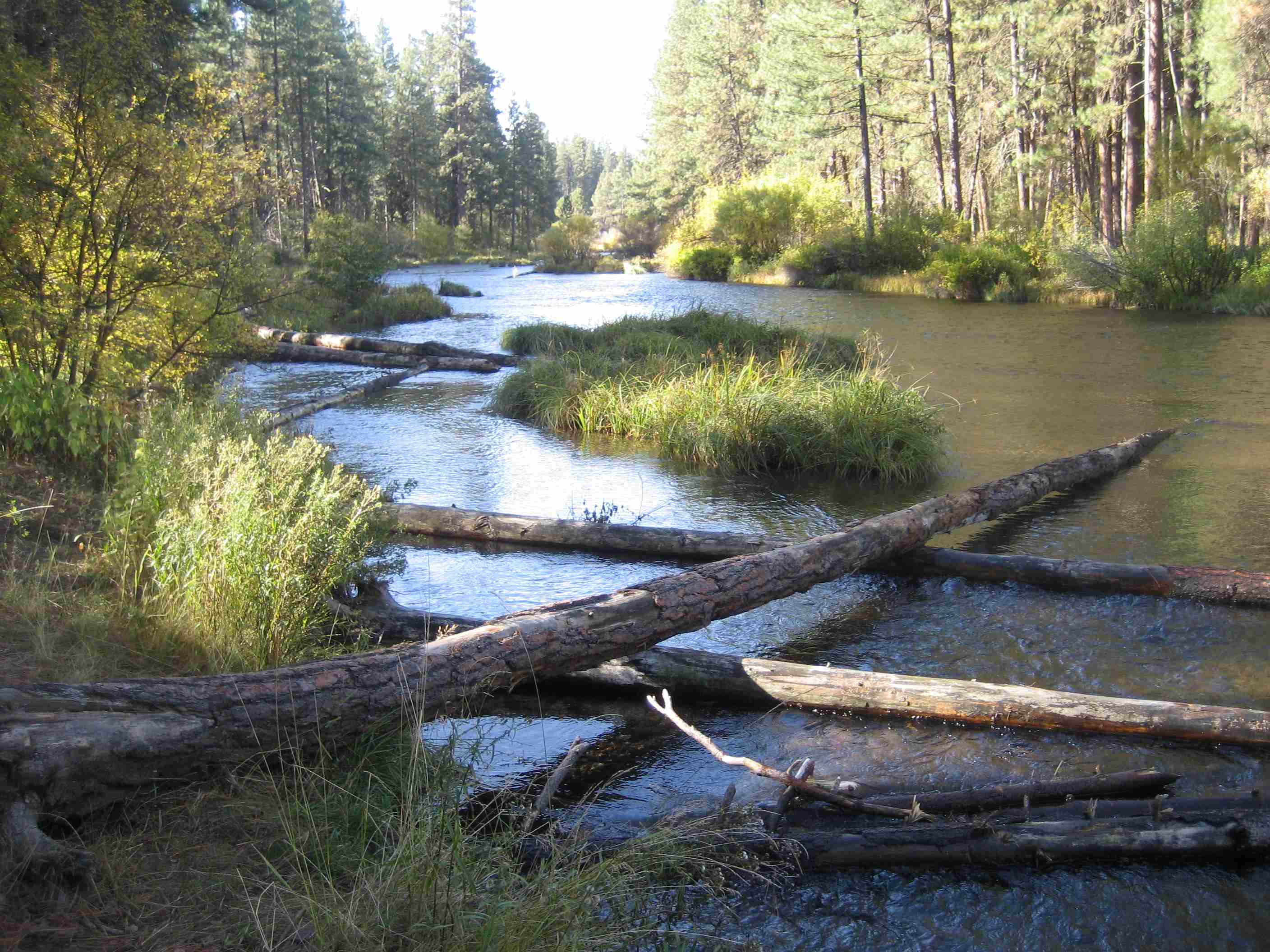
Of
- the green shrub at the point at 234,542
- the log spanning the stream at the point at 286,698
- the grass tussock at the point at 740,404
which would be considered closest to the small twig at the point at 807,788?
the log spanning the stream at the point at 286,698

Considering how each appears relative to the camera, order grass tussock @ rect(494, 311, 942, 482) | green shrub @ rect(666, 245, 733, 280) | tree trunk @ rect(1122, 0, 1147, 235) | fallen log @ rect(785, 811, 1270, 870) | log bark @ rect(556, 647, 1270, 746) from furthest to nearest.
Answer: green shrub @ rect(666, 245, 733, 280) < tree trunk @ rect(1122, 0, 1147, 235) < grass tussock @ rect(494, 311, 942, 482) < log bark @ rect(556, 647, 1270, 746) < fallen log @ rect(785, 811, 1270, 870)

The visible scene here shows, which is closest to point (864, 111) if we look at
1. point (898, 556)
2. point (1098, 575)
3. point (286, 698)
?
point (898, 556)

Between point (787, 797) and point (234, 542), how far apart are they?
2841mm

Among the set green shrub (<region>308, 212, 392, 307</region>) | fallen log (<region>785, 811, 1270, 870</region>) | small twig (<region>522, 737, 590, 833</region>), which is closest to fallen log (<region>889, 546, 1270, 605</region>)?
fallen log (<region>785, 811, 1270, 870</region>)

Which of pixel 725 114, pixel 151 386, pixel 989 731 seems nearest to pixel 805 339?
pixel 151 386

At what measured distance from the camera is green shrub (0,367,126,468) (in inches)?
251

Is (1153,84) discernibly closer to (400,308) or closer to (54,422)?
(400,308)

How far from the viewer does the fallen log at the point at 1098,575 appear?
6.53 metres

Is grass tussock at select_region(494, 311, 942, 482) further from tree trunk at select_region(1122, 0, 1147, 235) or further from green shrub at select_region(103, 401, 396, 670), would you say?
Result: tree trunk at select_region(1122, 0, 1147, 235)

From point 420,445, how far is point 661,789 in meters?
8.19

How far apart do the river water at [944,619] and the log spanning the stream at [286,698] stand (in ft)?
1.61

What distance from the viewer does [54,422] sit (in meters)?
6.62

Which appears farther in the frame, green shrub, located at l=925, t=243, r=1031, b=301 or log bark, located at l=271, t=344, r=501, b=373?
green shrub, located at l=925, t=243, r=1031, b=301

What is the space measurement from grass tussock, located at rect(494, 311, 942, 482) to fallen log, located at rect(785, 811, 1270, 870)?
6.41 meters
